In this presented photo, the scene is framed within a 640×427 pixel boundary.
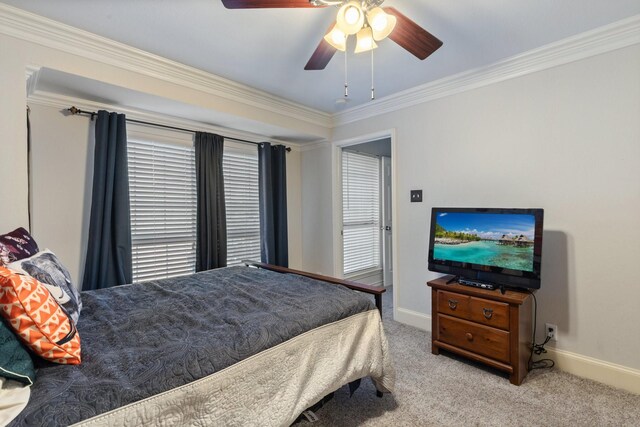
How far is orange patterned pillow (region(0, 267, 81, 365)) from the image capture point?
3.28ft

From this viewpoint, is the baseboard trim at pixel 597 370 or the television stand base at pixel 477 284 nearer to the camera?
the baseboard trim at pixel 597 370

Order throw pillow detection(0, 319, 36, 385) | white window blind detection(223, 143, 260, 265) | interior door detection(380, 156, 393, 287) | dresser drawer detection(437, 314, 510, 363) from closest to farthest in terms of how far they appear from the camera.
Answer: throw pillow detection(0, 319, 36, 385), dresser drawer detection(437, 314, 510, 363), white window blind detection(223, 143, 260, 265), interior door detection(380, 156, 393, 287)

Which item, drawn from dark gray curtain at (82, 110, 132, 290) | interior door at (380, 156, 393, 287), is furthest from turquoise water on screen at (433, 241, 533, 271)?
dark gray curtain at (82, 110, 132, 290)

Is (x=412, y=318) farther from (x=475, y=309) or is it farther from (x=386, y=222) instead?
(x=386, y=222)

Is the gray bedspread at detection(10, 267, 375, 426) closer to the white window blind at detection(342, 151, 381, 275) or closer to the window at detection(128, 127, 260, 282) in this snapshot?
the window at detection(128, 127, 260, 282)

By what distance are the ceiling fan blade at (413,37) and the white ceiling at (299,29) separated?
0.21 metres

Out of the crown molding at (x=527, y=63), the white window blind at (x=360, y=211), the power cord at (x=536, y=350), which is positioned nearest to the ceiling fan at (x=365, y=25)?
the crown molding at (x=527, y=63)

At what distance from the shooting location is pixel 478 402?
1921mm

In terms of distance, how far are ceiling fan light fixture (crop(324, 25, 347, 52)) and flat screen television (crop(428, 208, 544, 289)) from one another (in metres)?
1.64

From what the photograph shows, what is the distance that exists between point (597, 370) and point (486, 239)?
3.76 ft

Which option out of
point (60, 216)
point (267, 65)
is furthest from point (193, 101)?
point (60, 216)

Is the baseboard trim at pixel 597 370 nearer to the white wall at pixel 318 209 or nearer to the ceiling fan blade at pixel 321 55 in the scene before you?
the white wall at pixel 318 209

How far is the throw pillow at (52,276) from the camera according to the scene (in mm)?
1331

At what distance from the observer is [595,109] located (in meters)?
2.14
